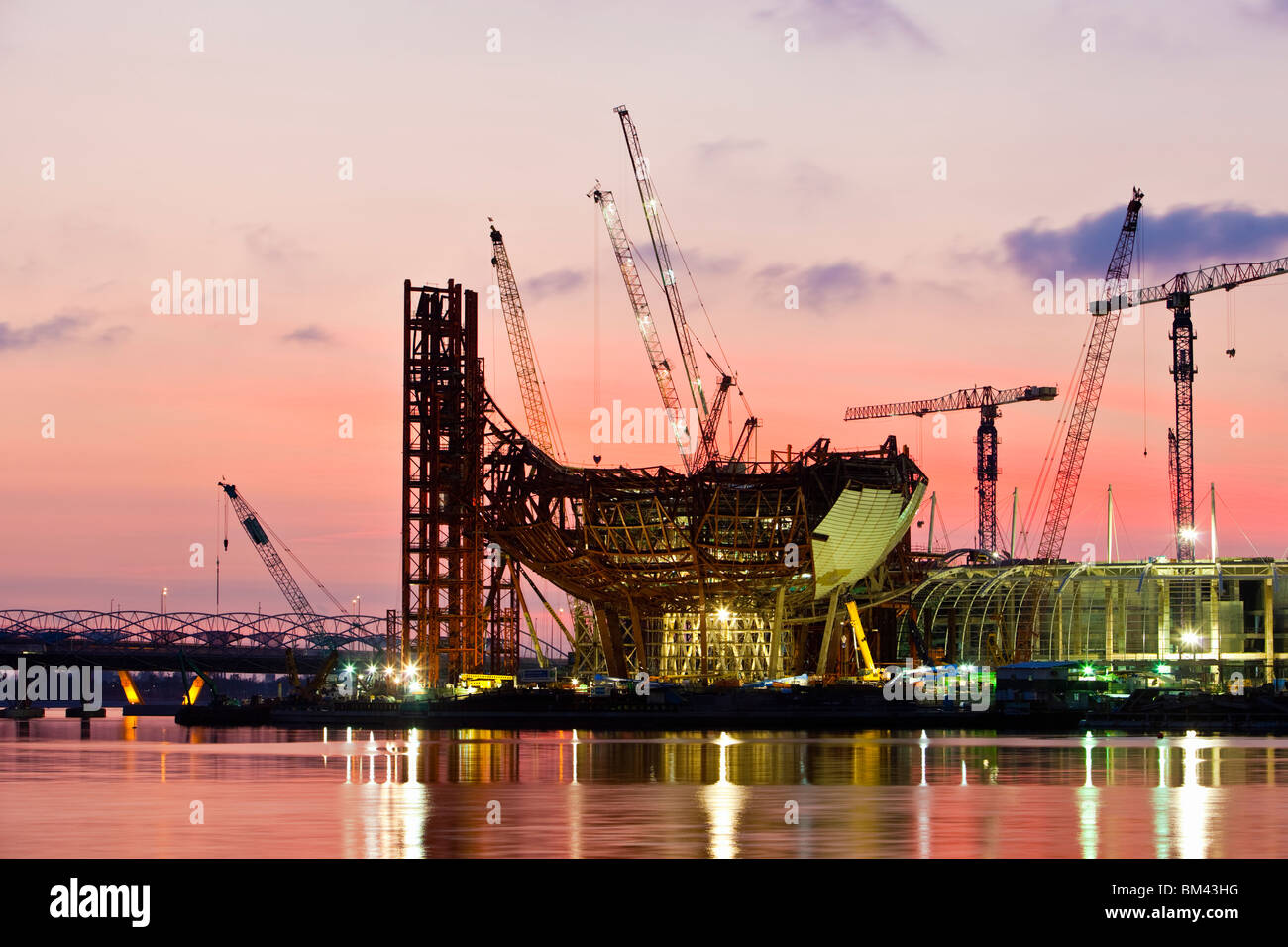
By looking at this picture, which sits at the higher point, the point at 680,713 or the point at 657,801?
the point at 657,801

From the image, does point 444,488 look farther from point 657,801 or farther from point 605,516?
point 657,801

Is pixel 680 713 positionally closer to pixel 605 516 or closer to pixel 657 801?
pixel 605 516

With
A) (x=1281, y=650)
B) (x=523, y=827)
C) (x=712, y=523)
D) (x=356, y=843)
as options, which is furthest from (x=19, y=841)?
(x=1281, y=650)

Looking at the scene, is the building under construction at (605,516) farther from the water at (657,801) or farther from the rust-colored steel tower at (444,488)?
the water at (657,801)

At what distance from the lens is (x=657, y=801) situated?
5766 cm

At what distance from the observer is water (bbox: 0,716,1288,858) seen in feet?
142

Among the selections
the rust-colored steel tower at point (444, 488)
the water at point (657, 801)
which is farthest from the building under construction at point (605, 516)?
the water at point (657, 801)

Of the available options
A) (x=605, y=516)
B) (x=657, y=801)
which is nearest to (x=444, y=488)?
(x=605, y=516)

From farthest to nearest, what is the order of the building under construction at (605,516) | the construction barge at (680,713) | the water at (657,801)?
the building under construction at (605,516), the construction barge at (680,713), the water at (657,801)

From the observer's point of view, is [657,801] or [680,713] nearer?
[657,801]

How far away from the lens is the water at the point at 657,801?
43312 mm

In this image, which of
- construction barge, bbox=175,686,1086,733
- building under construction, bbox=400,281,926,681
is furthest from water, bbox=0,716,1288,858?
building under construction, bbox=400,281,926,681

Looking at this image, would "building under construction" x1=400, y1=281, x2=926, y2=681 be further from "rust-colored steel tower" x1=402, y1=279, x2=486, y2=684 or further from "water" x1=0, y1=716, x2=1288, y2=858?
"water" x1=0, y1=716, x2=1288, y2=858
